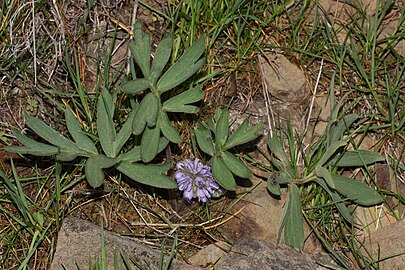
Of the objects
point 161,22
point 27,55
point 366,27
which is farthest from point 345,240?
point 27,55

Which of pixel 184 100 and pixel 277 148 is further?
pixel 277 148

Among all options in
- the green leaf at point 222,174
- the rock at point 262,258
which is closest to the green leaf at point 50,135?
the green leaf at point 222,174

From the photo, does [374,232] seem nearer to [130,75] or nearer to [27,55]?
[130,75]

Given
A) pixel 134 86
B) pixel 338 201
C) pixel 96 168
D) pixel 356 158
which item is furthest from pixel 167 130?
pixel 356 158

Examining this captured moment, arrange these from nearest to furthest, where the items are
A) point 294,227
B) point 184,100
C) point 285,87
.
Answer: point 184,100
point 294,227
point 285,87

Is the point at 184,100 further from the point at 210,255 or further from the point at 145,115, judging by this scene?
the point at 210,255

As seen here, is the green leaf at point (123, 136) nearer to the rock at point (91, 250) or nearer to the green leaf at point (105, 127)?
the green leaf at point (105, 127)
